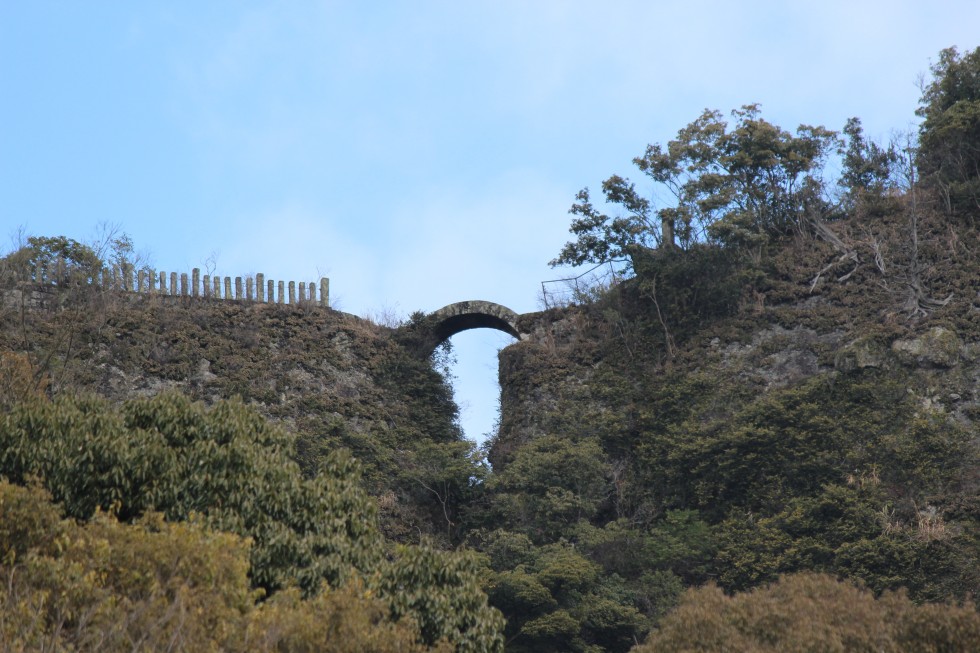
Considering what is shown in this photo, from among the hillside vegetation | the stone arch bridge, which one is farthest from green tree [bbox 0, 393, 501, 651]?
the stone arch bridge

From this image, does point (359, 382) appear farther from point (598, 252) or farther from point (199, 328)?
point (598, 252)

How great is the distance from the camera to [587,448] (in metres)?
32.4

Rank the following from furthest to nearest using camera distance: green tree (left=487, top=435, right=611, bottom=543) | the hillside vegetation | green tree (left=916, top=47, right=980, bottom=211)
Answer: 1. green tree (left=916, top=47, right=980, bottom=211)
2. green tree (left=487, top=435, right=611, bottom=543)
3. the hillside vegetation

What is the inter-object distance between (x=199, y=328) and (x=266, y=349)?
2112 millimetres

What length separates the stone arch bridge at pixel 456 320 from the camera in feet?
129

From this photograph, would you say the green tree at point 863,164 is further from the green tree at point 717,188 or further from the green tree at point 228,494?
the green tree at point 228,494

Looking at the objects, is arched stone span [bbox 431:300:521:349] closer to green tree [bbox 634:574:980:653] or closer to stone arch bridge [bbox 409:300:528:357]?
stone arch bridge [bbox 409:300:528:357]

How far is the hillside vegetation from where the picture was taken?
51.9 feet

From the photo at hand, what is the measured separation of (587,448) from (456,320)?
9319 millimetres

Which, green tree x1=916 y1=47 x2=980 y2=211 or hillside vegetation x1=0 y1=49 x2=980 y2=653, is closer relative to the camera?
hillside vegetation x1=0 y1=49 x2=980 y2=653

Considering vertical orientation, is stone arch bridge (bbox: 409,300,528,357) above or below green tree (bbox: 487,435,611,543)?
above

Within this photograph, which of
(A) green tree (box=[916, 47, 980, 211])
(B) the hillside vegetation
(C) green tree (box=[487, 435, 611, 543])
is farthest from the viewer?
(A) green tree (box=[916, 47, 980, 211])

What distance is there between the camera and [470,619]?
1816cm

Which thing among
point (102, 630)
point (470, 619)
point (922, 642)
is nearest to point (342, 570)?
point (470, 619)
